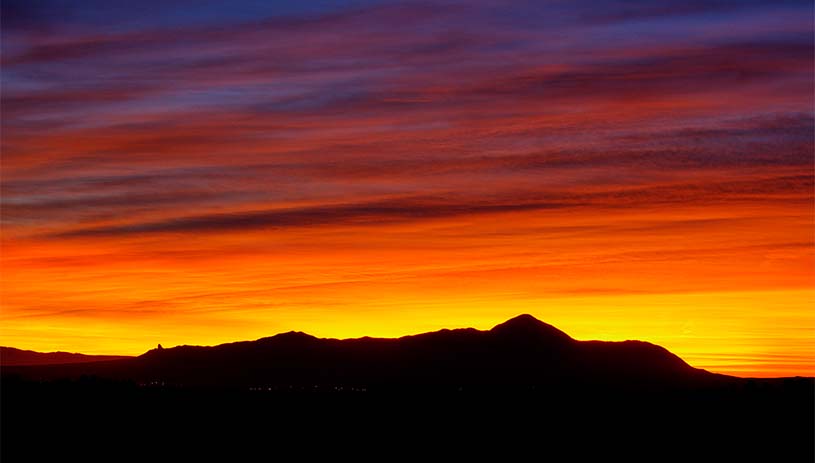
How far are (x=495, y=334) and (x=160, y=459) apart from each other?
402 ft

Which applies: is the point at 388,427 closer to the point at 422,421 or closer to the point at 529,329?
the point at 422,421

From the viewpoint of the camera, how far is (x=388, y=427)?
200 feet

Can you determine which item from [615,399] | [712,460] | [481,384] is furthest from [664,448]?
[481,384]

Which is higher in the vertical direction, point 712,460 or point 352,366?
point 352,366

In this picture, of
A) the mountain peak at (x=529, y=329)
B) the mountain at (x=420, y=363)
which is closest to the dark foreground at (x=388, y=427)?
the mountain at (x=420, y=363)

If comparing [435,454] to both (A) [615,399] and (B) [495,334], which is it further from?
(B) [495,334]

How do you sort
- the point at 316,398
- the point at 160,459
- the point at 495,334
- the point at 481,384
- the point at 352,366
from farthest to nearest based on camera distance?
1. the point at 495,334
2. the point at 352,366
3. the point at 481,384
4. the point at 316,398
5. the point at 160,459

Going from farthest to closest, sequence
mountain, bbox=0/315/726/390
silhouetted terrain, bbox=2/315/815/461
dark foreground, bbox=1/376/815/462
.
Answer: mountain, bbox=0/315/726/390 → silhouetted terrain, bbox=2/315/815/461 → dark foreground, bbox=1/376/815/462

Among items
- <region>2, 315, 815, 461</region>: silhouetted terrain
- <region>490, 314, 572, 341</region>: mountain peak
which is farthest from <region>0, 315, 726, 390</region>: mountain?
<region>2, 315, 815, 461</region>: silhouetted terrain

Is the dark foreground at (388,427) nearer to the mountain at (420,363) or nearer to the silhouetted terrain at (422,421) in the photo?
the silhouetted terrain at (422,421)

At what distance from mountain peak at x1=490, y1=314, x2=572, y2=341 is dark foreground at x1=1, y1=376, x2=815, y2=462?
86.2 meters

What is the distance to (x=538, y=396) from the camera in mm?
87625

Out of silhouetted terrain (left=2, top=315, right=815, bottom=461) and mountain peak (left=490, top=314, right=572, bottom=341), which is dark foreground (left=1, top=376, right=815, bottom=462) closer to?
silhouetted terrain (left=2, top=315, right=815, bottom=461)

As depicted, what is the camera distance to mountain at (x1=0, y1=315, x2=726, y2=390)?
14888 centimetres
